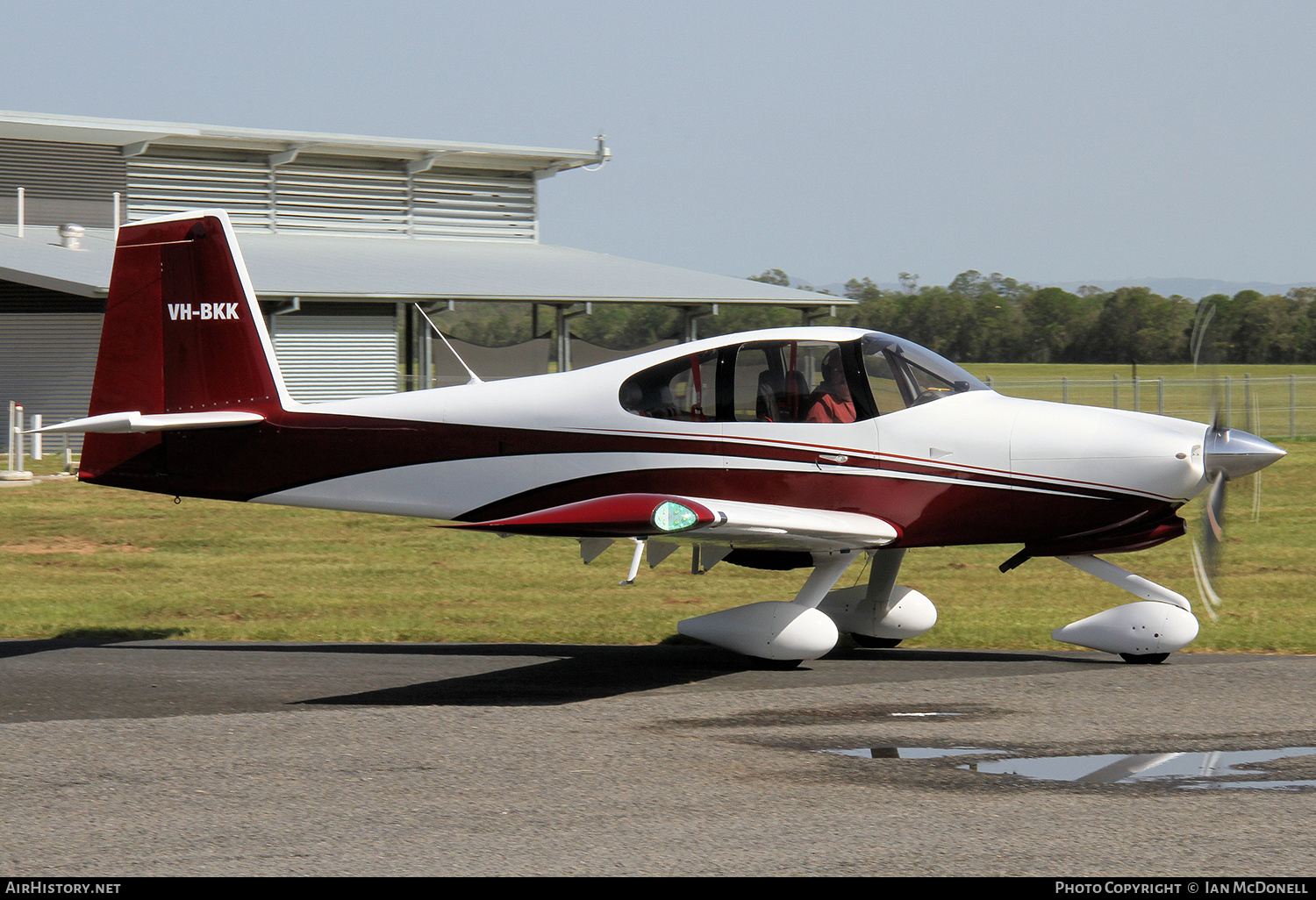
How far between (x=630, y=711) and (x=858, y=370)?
2.93 m

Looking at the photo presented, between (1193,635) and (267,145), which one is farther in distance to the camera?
(267,145)

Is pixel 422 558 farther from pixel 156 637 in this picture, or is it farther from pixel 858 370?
pixel 858 370

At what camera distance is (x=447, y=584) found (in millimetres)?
13984

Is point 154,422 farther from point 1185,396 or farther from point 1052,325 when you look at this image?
point 1052,325

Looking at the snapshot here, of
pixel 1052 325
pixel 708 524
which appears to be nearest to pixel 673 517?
pixel 708 524

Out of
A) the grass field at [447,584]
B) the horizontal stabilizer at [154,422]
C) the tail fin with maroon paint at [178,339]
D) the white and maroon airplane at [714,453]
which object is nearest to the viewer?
the white and maroon airplane at [714,453]

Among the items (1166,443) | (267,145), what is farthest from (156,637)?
(267,145)

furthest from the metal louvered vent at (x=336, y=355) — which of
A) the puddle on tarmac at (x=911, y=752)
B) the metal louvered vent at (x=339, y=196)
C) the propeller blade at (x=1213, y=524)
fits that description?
the puddle on tarmac at (x=911, y=752)

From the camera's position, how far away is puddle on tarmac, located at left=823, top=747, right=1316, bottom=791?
6164 mm

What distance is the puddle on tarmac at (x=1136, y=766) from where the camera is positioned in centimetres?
616

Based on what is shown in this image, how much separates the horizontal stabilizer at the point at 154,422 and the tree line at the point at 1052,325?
67.1 metres

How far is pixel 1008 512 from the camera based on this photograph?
928 centimetres

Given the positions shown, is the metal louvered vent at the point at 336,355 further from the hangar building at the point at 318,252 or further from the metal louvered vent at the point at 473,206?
the metal louvered vent at the point at 473,206
